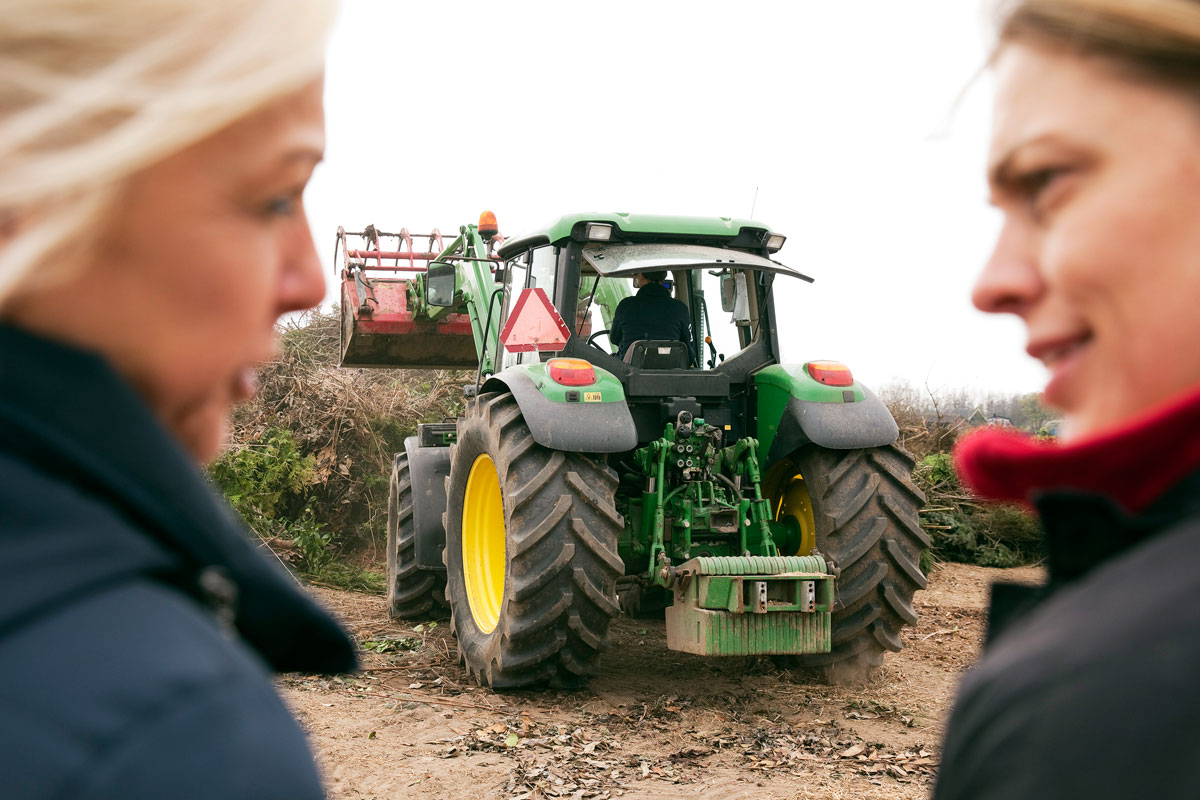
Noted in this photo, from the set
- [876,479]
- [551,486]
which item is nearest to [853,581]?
[876,479]

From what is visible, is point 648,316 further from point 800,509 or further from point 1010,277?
point 1010,277

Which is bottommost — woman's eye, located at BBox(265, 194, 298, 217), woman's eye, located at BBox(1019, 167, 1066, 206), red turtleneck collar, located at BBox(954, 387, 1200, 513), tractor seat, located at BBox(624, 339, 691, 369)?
red turtleneck collar, located at BBox(954, 387, 1200, 513)

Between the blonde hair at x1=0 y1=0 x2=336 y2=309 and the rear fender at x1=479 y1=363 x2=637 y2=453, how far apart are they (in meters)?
4.31

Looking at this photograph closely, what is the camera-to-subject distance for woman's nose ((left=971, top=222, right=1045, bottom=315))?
92cm

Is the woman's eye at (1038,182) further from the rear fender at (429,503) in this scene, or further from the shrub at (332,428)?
the shrub at (332,428)

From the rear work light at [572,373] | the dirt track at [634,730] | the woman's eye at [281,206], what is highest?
the rear work light at [572,373]

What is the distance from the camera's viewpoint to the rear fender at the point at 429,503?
7.00 m

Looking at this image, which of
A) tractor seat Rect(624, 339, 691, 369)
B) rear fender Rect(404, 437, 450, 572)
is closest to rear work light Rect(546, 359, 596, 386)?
tractor seat Rect(624, 339, 691, 369)

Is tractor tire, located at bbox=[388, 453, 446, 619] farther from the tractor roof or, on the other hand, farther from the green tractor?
the tractor roof

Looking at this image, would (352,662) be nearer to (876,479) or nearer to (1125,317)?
(1125,317)

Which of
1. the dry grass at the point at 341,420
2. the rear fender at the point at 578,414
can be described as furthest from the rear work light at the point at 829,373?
the dry grass at the point at 341,420

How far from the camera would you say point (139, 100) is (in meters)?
0.68

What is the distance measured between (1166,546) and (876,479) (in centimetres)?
498

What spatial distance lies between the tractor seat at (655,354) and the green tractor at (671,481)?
1 centimetres
